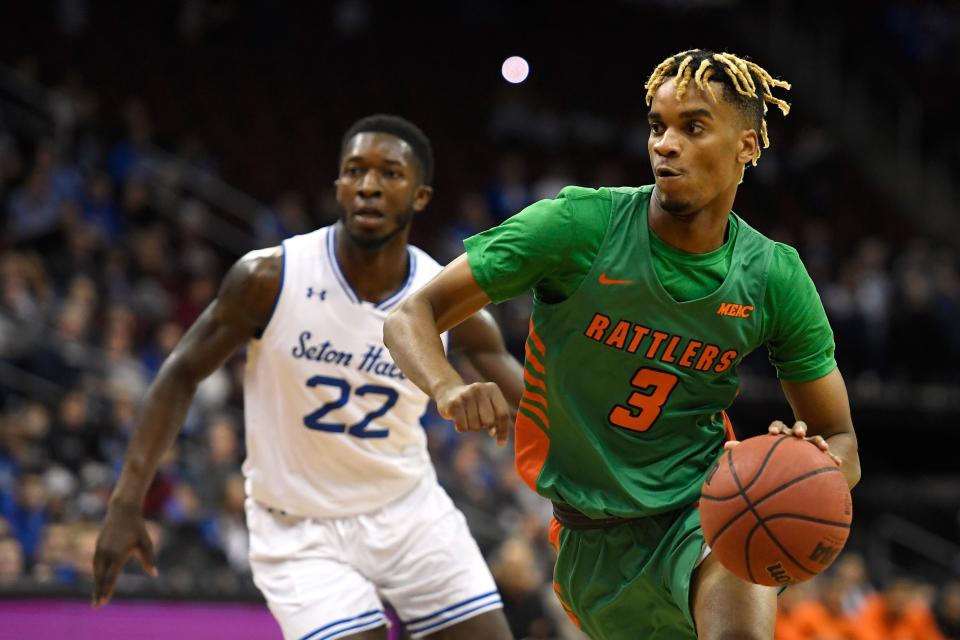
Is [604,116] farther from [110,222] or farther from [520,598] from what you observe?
[520,598]

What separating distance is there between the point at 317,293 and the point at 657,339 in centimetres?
167

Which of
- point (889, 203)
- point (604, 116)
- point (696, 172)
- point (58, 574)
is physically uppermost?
point (604, 116)

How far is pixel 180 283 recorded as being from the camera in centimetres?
1211

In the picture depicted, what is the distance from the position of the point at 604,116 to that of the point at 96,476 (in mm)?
10677

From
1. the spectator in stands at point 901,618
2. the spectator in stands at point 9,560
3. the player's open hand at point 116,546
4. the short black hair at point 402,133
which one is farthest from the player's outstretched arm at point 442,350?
the spectator in stands at point 901,618

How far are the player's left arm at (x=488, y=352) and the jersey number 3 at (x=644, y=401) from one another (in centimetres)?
125

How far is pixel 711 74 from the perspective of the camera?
164 inches

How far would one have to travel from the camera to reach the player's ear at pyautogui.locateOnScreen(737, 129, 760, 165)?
4242 mm

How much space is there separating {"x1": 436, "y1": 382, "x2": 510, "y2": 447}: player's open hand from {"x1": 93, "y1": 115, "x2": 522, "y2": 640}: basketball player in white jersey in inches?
71.0

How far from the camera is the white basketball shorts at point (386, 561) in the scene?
525 centimetres

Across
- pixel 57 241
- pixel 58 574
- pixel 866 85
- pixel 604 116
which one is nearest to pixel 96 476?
pixel 58 574

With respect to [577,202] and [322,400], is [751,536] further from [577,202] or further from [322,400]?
[322,400]

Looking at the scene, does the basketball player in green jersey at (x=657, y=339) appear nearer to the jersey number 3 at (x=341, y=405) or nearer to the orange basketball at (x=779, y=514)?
the orange basketball at (x=779, y=514)

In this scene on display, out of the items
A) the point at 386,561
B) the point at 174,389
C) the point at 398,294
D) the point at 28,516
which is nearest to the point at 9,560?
the point at 28,516
